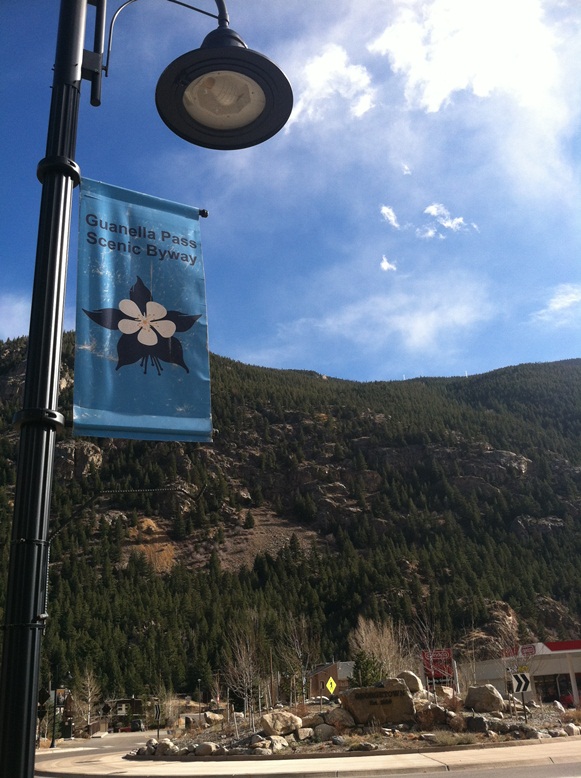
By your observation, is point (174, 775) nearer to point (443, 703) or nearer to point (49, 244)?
point (443, 703)

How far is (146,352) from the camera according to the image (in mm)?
4656

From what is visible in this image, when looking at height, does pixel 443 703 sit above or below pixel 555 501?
below

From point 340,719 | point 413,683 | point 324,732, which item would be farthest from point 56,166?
point 413,683

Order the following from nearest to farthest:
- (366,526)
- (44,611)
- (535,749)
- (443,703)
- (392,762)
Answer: (44,611) < (392,762) < (535,749) < (443,703) < (366,526)

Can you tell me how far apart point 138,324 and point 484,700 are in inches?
1171

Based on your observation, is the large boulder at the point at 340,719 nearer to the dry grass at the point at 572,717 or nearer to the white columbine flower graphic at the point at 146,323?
the dry grass at the point at 572,717

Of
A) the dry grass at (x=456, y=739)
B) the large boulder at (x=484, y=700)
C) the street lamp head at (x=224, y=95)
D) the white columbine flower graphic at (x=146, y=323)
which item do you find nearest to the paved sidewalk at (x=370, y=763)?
the dry grass at (x=456, y=739)

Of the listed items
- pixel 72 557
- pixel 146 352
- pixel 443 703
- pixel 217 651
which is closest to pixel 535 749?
pixel 443 703

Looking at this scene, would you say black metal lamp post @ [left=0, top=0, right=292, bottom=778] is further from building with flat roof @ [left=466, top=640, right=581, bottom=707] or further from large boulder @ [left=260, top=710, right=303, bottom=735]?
building with flat roof @ [left=466, top=640, right=581, bottom=707]

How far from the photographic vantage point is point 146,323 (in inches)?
186

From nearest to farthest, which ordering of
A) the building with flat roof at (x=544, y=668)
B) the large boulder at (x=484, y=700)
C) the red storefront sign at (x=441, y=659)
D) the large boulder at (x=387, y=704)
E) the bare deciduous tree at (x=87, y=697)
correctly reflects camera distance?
the large boulder at (x=387, y=704) → the large boulder at (x=484, y=700) → the building with flat roof at (x=544, y=668) → the red storefront sign at (x=441, y=659) → the bare deciduous tree at (x=87, y=697)

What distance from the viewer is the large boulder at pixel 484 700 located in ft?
95.5

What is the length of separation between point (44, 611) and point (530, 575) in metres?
123

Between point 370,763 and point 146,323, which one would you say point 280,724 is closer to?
point 370,763
